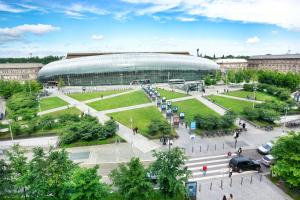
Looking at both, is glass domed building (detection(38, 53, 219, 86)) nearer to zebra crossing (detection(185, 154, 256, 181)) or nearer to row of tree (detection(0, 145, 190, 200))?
zebra crossing (detection(185, 154, 256, 181))

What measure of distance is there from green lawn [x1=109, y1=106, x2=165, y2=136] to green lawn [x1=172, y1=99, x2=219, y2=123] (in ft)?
17.8

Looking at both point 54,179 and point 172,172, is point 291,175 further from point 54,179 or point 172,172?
point 54,179

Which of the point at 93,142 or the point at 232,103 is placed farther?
the point at 232,103

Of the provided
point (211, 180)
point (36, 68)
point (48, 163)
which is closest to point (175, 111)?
point (211, 180)

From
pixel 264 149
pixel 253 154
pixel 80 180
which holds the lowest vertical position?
pixel 253 154

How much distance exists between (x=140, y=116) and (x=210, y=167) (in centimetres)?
2101

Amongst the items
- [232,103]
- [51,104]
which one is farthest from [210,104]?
[51,104]

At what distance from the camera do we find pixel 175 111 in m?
46.1

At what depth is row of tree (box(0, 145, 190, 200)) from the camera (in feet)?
51.9

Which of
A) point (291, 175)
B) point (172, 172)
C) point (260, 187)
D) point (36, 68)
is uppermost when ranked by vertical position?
point (36, 68)

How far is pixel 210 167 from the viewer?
25.3 metres

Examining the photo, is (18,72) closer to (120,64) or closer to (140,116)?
(120,64)

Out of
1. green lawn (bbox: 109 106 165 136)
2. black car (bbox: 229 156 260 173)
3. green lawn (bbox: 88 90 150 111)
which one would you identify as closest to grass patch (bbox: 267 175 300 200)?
black car (bbox: 229 156 260 173)

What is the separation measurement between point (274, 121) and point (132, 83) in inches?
2575
